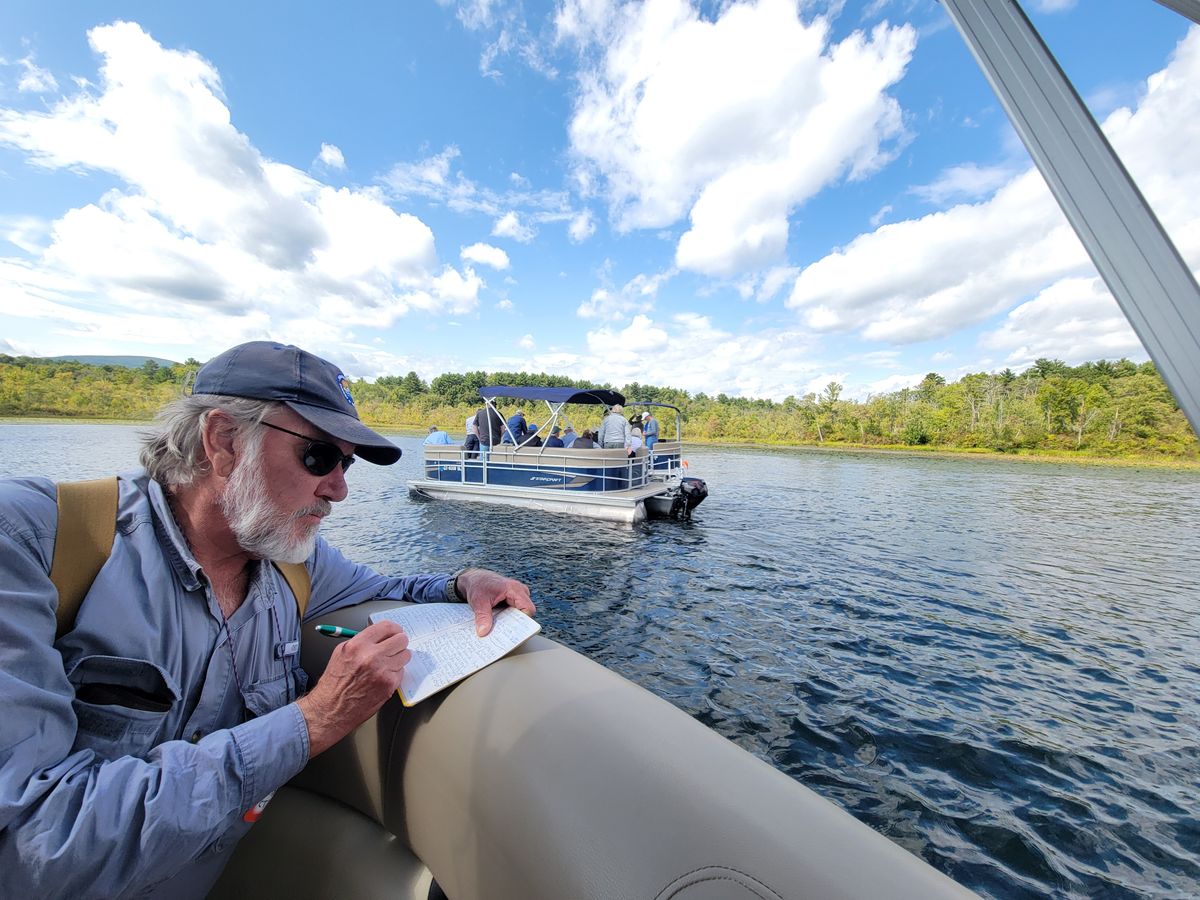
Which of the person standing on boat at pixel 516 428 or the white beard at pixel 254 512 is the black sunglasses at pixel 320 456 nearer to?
the white beard at pixel 254 512

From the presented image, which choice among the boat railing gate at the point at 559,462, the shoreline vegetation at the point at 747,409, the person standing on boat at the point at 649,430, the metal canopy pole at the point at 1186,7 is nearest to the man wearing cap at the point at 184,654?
the metal canopy pole at the point at 1186,7

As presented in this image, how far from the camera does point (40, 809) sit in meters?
0.70

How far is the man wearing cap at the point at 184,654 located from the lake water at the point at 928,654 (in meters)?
2.89

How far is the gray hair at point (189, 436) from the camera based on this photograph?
1.19 meters

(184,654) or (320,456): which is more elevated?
(320,456)

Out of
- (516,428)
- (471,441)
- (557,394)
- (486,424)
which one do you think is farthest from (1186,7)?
(471,441)

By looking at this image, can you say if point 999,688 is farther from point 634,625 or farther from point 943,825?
point 634,625

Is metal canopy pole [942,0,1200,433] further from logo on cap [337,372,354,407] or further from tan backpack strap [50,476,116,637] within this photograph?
tan backpack strap [50,476,116,637]

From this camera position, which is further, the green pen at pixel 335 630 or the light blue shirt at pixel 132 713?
the green pen at pixel 335 630

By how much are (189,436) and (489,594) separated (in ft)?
3.10

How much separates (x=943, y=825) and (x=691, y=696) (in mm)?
1584

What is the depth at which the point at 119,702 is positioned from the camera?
36.2 inches

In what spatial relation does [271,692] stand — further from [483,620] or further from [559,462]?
[559,462]

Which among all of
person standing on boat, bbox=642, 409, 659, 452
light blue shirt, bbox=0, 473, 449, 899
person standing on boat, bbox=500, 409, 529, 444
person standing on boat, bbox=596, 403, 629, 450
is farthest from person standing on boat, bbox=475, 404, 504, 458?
light blue shirt, bbox=0, 473, 449, 899
